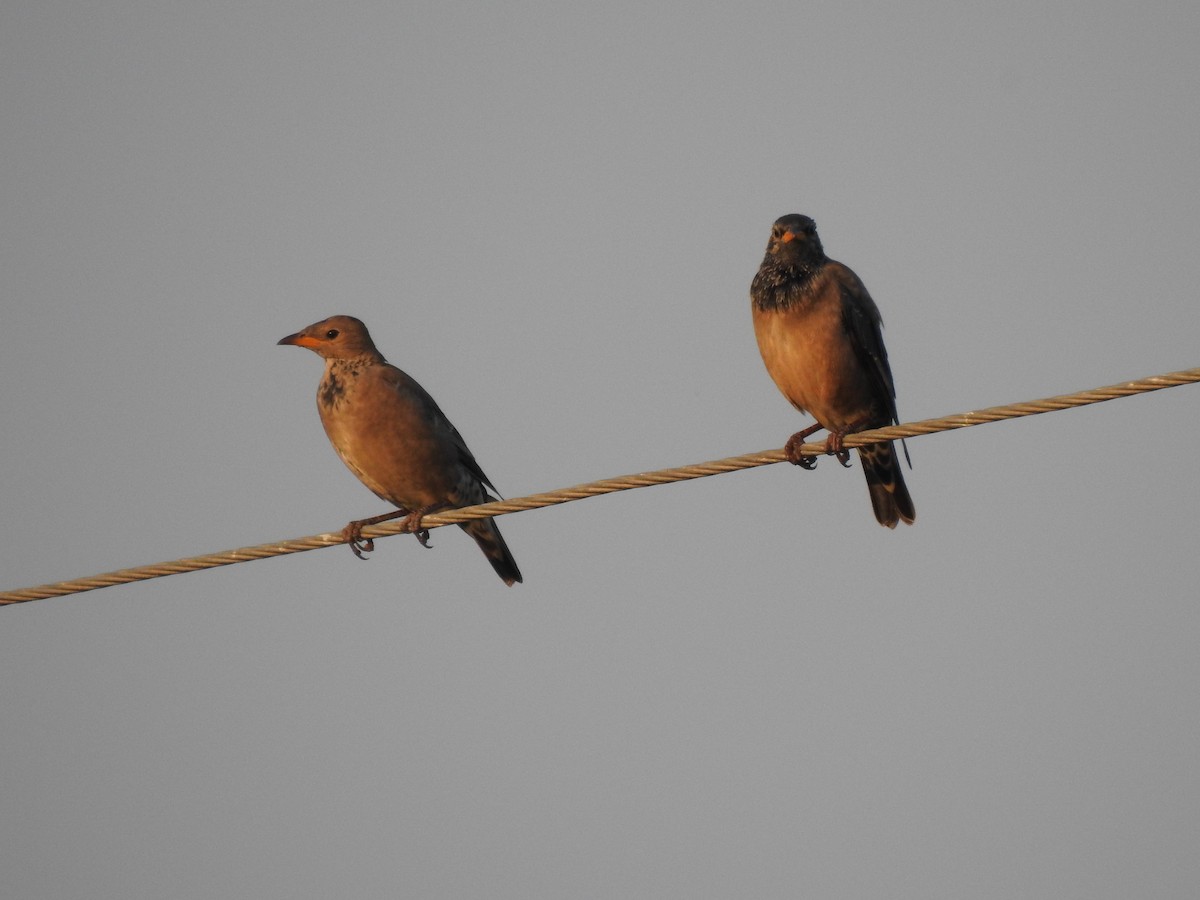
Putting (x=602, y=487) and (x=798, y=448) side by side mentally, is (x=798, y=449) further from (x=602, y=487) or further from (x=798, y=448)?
(x=602, y=487)

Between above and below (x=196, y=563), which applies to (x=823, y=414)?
above

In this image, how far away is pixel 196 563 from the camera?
598cm

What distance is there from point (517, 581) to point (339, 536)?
1916mm

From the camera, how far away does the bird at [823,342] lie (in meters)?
7.82

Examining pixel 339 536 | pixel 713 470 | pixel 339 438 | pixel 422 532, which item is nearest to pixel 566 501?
pixel 713 470

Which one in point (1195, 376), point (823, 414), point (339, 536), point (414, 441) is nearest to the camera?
point (1195, 376)

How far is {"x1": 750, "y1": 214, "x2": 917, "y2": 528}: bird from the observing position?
7.82 m

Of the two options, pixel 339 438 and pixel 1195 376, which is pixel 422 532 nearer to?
pixel 339 438

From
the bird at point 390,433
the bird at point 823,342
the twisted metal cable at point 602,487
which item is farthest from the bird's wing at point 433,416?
the twisted metal cable at point 602,487

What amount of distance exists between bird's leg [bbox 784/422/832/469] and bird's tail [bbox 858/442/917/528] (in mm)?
348

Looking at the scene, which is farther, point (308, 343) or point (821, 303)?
point (308, 343)

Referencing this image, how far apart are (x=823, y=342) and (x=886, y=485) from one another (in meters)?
0.88

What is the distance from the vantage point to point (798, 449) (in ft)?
23.7

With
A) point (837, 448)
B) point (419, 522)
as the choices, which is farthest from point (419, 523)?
point (837, 448)
